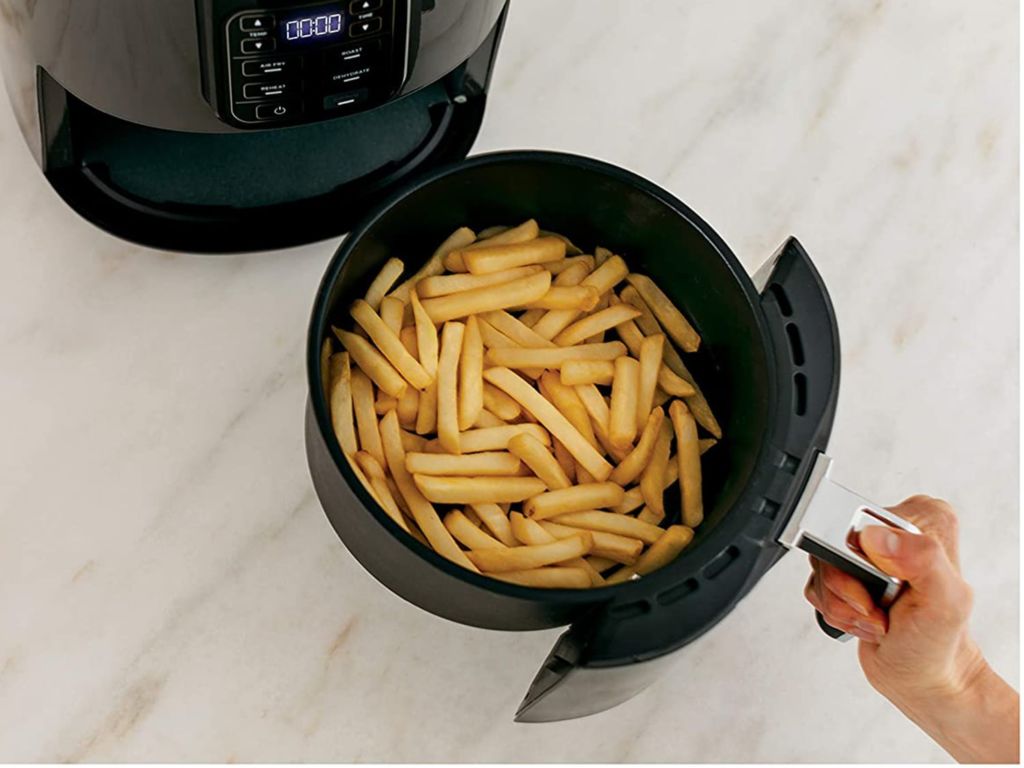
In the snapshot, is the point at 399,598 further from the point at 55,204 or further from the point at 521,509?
the point at 55,204

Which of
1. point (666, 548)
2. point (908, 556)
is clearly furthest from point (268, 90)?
point (908, 556)

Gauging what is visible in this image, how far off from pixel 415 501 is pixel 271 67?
29 cm

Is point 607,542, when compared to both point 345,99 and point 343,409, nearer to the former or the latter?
point 343,409

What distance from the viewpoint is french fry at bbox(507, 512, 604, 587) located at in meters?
0.83

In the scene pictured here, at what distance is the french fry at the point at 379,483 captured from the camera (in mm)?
817

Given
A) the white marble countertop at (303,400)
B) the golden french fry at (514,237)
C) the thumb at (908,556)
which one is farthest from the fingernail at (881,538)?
the golden french fry at (514,237)

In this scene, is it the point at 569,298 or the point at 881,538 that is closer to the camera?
the point at 881,538

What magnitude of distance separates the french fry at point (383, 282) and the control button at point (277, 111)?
145mm

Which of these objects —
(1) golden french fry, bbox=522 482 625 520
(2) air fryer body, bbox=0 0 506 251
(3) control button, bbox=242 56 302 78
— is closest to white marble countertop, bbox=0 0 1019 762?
(2) air fryer body, bbox=0 0 506 251

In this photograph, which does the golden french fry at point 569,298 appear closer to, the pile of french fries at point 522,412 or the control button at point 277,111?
the pile of french fries at point 522,412

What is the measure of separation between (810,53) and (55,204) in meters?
0.68

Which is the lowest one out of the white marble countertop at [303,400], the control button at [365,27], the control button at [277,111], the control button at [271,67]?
the white marble countertop at [303,400]

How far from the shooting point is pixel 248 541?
3.11 ft

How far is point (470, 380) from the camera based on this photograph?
0.86 m
